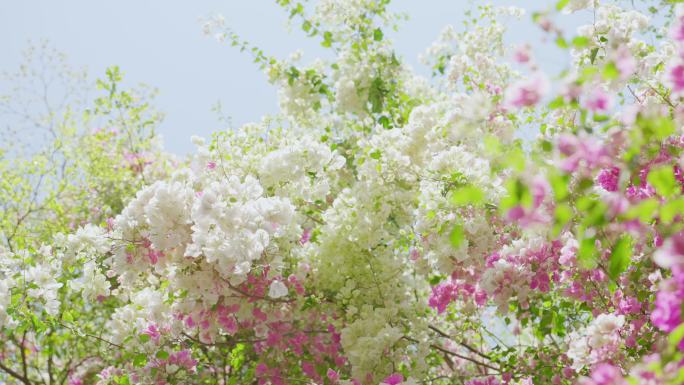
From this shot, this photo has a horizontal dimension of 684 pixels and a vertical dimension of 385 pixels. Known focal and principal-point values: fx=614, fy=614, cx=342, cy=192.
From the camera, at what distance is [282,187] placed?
3.59m

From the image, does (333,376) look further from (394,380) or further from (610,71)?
(610,71)

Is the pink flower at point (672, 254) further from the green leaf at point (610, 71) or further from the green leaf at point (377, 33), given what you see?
the green leaf at point (377, 33)

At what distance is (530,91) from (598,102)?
0.18 m

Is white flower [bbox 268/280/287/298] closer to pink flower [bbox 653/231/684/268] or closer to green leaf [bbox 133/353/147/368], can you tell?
green leaf [bbox 133/353/147/368]

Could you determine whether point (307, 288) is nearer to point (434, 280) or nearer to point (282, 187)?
point (282, 187)

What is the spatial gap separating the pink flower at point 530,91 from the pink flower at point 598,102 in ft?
0.47

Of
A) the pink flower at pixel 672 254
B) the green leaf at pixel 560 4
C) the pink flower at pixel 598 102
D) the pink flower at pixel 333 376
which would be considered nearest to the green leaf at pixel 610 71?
the pink flower at pixel 598 102

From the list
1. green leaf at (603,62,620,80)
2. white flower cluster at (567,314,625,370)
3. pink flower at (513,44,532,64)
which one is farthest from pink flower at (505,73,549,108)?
white flower cluster at (567,314,625,370)

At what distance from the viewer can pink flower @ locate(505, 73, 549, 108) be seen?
4.42ft

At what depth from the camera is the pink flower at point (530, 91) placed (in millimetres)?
1347

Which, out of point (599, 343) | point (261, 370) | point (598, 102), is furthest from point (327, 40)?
point (598, 102)

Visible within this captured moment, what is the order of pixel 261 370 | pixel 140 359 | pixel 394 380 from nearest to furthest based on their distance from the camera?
1. pixel 394 380
2. pixel 140 359
3. pixel 261 370

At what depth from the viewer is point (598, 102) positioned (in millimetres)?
1405

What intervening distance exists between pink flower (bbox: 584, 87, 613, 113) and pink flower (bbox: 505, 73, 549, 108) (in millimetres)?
142
